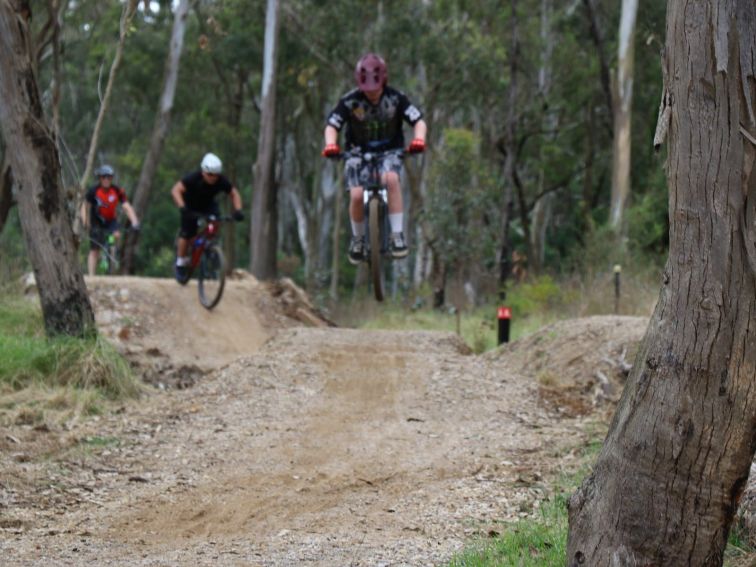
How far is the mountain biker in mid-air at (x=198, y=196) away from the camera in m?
12.2

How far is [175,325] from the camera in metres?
11.8

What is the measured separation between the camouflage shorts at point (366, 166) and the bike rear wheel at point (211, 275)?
3.45 metres

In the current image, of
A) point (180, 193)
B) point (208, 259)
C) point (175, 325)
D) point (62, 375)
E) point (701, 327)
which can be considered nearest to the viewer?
point (701, 327)

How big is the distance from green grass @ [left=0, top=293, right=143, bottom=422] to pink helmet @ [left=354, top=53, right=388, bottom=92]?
338 centimetres

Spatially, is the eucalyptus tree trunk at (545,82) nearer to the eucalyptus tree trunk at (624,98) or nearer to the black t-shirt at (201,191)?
the eucalyptus tree trunk at (624,98)

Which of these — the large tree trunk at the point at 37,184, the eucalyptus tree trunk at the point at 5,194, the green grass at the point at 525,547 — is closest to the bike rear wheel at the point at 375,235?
the large tree trunk at the point at 37,184

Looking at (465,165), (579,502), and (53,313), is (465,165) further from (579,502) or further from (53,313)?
(579,502)

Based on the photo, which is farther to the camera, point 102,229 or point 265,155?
point 265,155

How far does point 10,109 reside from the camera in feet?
27.5

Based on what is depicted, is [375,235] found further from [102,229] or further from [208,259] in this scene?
[102,229]

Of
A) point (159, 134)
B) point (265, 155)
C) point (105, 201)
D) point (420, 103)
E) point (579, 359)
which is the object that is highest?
point (420, 103)

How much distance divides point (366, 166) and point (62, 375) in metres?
3.47

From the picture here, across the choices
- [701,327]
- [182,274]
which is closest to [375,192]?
[182,274]

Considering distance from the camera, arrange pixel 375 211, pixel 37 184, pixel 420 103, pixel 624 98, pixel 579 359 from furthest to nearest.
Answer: pixel 420 103
pixel 624 98
pixel 375 211
pixel 579 359
pixel 37 184
